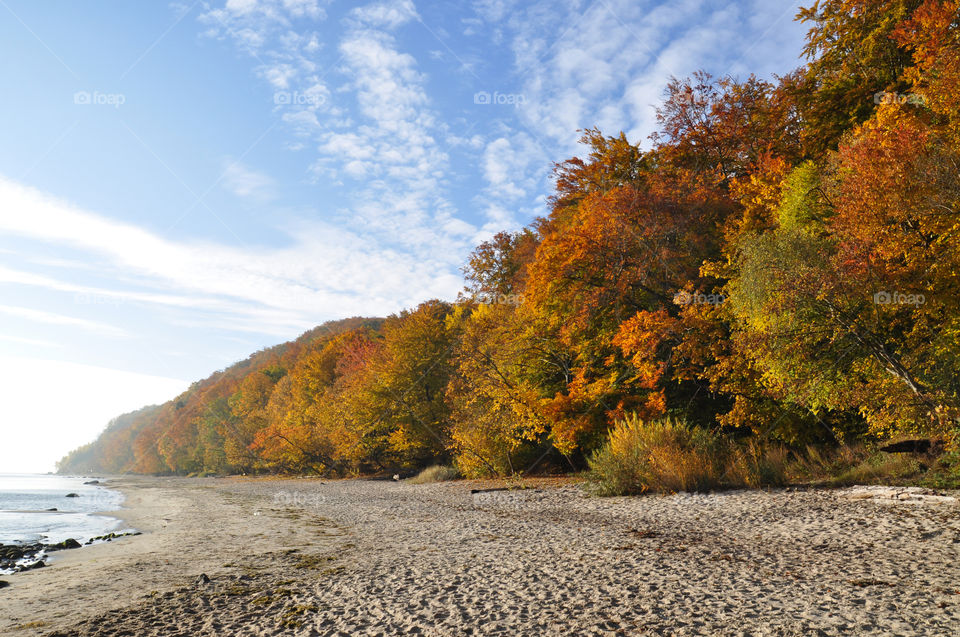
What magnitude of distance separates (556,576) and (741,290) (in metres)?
10.4

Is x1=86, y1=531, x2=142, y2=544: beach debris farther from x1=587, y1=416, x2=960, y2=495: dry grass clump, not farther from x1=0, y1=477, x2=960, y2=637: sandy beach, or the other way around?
x1=587, y1=416, x2=960, y2=495: dry grass clump

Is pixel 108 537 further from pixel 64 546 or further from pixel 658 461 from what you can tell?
pixel 658 461

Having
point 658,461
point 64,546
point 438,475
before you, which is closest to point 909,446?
point 658,461

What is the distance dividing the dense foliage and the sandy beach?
13.7 feet

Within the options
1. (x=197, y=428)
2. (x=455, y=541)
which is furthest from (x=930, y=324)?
(x=197, y=428)

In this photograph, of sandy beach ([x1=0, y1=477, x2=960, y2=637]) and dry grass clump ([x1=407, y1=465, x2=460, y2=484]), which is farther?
dry grass clump ([x1=407, y1=465, x2=460, y2=484])

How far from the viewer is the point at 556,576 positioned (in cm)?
616

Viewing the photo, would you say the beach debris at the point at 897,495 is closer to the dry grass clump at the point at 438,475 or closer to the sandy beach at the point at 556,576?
the sandy beach at the point at 556,576

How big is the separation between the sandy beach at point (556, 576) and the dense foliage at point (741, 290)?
13.7ft

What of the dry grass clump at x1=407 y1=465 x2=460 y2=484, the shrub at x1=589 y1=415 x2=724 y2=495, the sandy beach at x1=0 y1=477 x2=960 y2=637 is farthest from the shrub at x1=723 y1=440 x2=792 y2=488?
the dry grass clump at x1=407 y1=465 x2=460 y2=484

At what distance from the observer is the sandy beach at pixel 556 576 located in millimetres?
4723

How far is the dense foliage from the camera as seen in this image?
11594mm

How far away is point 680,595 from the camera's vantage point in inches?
207

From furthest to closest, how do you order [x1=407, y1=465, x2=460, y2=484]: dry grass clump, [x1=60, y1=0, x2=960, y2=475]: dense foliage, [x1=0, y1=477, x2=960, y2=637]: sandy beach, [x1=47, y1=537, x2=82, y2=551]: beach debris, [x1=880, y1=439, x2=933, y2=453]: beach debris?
[x1=407, y1=465, x2=460, y2=484]: dry grass clump, [x1=880, y1=439, x2=933, y2=453]: beach debris, [x1=47, y1=537, x2=82, y2=551]: beach debris, [x1=60, y1=0, x2=960, y2=475]: dense foliage, [x1=0, y1=477, x2=960, y2=637]: sandy beach
